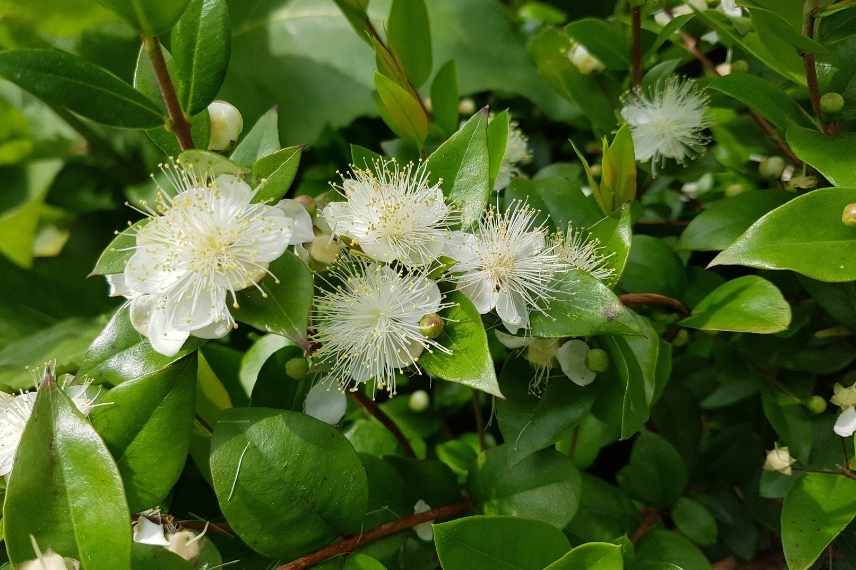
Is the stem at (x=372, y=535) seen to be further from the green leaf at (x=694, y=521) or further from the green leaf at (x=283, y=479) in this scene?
the green leaf at (x=694, y=521)

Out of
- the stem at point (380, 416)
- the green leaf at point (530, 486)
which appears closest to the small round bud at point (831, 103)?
the green leaf at point (530, 486)

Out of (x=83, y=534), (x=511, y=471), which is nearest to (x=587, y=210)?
(x=511, y=471)

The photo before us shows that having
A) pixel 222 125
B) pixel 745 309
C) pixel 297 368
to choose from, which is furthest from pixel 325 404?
pixel 745 309

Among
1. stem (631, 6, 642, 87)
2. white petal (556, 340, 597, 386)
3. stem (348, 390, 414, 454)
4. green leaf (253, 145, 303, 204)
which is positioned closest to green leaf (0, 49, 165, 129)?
green leaf (253, 145, 303, 204)

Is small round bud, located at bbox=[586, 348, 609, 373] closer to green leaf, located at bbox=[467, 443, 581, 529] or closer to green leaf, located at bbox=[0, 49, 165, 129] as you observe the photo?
green leaf, located at bbox=[467, 443, 581, 529]

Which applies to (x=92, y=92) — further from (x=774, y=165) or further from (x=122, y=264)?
(x=774, y=165)

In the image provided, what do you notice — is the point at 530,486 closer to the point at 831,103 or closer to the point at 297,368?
the point at 297,368
